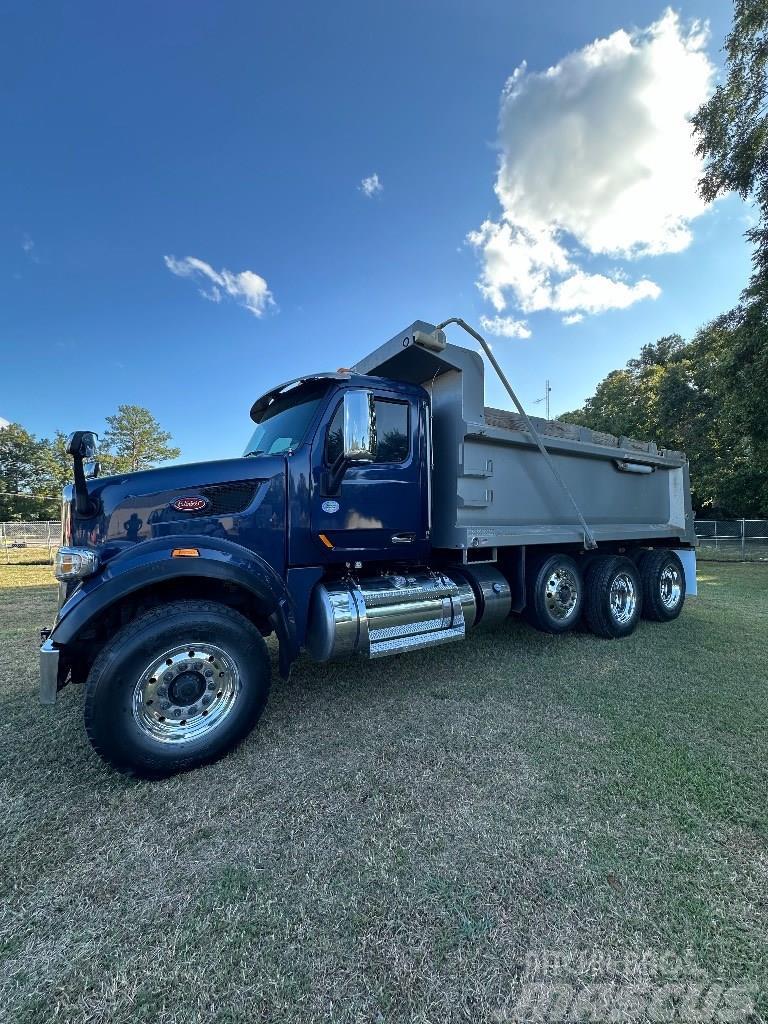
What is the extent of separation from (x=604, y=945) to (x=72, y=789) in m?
2.72

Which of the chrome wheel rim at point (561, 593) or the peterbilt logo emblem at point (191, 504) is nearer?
the peterbilt logo emblem at point (191, 504)

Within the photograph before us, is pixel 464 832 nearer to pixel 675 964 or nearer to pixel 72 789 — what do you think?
pixel 675 964

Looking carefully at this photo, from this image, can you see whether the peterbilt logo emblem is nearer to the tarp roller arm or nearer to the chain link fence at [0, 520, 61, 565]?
the tarp roller arm

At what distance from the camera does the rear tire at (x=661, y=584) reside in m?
5.88

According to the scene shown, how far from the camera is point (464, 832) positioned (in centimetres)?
207

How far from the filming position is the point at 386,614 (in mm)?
3570

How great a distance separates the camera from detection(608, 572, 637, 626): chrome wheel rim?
17.0ft

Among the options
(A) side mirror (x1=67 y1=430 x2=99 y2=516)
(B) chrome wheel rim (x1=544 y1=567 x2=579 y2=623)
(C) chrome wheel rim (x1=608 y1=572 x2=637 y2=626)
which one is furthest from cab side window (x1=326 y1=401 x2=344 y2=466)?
(C) chrome wheel rim (x1=608 y1=572 x2=637 y2=626)

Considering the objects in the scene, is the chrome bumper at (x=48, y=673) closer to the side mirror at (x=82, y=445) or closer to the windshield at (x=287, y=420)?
the side mirror at (x=82, y=445)

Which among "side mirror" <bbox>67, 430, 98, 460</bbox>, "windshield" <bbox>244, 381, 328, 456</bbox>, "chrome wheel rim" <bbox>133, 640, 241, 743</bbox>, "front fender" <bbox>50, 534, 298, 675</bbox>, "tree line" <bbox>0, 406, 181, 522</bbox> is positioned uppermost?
"tree line" <bbox>0, 406, 181, 522</bbox>

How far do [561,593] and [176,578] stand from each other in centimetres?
407

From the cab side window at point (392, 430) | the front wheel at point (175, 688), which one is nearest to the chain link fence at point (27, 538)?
the front wheel at point (175, 688)

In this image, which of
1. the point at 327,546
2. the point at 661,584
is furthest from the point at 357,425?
the point at 661,584

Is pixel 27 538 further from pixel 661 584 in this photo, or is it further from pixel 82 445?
pixel 661 584
